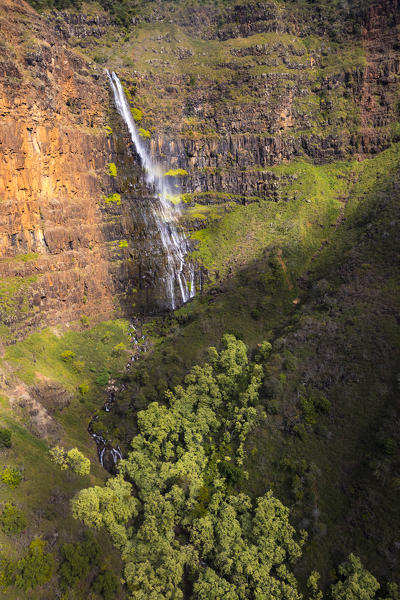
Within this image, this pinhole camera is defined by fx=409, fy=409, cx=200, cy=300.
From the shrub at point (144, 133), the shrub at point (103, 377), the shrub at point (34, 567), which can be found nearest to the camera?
the shrub at point (34, 567)

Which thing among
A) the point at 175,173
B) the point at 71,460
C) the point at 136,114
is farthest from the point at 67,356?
the point at 136,114

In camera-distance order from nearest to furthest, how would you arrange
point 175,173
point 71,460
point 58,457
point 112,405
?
point 58,457
point 71,460
point 112,405
point 175,173

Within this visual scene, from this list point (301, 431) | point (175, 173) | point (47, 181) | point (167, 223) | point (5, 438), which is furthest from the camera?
point (175, 173)

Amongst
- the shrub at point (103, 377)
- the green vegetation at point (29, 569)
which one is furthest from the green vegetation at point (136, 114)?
the green vegetation at point (29, 569)

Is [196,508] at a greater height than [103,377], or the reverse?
[103,377]

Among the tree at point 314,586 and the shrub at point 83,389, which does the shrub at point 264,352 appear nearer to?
the shrub at point 83,389

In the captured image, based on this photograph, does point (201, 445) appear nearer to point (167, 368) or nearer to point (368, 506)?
point (167, 368)

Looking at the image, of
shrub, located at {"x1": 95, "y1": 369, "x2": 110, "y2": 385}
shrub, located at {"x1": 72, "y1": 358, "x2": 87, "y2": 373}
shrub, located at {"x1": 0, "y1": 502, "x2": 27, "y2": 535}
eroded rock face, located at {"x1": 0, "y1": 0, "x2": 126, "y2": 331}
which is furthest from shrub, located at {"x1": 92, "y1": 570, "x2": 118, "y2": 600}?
eroded rock face, located at {"x1": 0, "y1": 0, "x2": 126, "y2": 331}

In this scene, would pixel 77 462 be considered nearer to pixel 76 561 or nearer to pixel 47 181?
pixel 76 561
